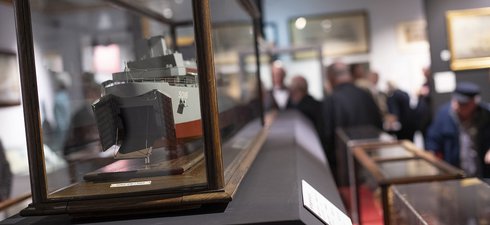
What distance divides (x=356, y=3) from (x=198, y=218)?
496 cm

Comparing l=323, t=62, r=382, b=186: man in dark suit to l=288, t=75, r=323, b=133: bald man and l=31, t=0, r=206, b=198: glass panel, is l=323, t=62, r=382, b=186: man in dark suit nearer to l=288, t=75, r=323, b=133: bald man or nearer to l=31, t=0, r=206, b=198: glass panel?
l=288, t=75, r=323, b=133: bald man

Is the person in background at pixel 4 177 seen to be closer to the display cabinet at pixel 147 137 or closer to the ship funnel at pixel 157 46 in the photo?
the display cabinet at pixel 147 137

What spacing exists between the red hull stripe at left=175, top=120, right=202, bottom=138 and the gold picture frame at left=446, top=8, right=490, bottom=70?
1.04m

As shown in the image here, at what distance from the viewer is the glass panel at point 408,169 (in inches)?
79.0

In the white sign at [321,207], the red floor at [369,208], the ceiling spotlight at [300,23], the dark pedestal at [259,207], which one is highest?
the ceiling spotlight at [300,23]

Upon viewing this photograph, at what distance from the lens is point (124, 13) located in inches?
95.6

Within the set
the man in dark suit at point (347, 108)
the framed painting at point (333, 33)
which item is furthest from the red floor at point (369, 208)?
the framed painting at point (333, 33)

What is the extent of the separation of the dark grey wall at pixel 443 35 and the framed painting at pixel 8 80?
166 cm

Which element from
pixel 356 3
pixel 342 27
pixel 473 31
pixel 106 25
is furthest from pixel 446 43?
pixel 342 27

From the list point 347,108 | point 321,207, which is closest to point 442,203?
point 321,207

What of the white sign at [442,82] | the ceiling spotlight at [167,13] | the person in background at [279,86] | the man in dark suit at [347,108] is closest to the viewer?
the ceiling spotlight at [167,13]

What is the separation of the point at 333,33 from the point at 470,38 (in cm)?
473

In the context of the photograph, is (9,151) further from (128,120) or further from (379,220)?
(379,220)

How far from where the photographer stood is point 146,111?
4.19 feet
